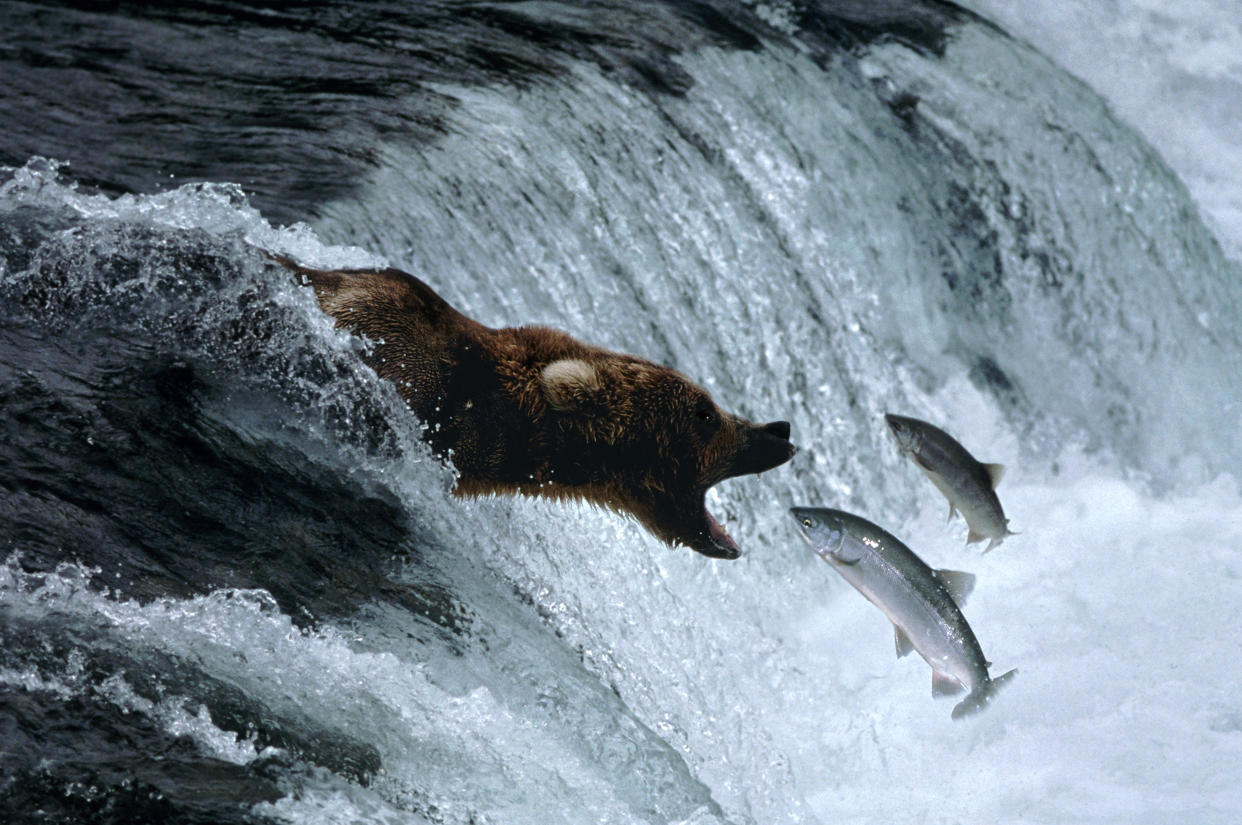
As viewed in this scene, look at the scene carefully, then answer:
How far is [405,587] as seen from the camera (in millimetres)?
3152

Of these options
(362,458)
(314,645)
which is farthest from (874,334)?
(314,645)

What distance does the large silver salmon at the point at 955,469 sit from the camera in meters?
3.67

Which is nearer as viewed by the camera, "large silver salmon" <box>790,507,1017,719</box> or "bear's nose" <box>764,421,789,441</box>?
"large silver salmon" <box>790,507,1017,719</box>

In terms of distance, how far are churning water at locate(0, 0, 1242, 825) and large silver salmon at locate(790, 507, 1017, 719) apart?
608 millimetres

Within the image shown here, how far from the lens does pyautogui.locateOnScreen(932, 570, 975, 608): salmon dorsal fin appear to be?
3350mm

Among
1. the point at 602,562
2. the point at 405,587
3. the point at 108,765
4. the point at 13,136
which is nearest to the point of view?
the point at 108,765

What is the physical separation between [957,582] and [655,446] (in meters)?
0.93

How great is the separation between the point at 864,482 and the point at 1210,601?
142 cm

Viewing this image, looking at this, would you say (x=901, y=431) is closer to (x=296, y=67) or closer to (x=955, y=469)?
(x=955, y=469)

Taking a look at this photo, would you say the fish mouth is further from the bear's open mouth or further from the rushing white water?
the rushing white water

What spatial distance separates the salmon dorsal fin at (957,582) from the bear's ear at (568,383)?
1088 mm

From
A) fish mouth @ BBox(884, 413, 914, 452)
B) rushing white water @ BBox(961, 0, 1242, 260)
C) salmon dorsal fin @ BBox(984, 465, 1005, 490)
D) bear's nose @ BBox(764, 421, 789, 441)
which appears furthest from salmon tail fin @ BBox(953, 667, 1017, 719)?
rushing white water @ BBox(961, 0, 1242, 260)

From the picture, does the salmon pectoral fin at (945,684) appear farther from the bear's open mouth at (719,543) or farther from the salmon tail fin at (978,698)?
the bear's open mouth at (719,543)

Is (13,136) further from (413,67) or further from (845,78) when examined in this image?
(845,78)
